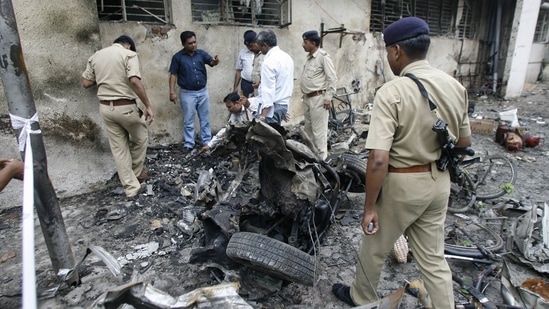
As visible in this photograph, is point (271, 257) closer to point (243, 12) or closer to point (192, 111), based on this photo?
point (192, 111)

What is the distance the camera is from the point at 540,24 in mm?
15016

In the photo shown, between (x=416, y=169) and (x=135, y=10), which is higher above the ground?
(x=135, y=10)

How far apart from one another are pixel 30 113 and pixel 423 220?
2788 mm

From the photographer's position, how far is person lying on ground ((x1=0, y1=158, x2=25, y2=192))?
196 cm

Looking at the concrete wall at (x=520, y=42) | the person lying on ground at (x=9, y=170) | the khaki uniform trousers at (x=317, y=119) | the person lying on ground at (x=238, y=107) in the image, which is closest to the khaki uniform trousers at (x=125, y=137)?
the person lying on ground at (x=238, y=107)

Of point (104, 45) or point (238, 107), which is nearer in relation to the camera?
point (238, 107)

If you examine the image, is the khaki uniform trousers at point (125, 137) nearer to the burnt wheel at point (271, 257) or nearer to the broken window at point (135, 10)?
the broken window at point (135, 10)

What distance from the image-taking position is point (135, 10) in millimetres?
5516

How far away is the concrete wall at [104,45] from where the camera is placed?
3.91 meters

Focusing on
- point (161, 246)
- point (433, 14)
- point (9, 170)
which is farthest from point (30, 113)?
point (433, 14)

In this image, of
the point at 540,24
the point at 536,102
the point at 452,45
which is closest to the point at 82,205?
the point at 452,45

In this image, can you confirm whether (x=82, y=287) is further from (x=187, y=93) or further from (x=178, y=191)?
(x=187, y=93)

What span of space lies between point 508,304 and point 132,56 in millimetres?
4724

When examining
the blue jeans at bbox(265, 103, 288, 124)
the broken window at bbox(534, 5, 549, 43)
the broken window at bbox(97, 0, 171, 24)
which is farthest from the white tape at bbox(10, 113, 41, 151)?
the broken window at bbox(534, 5, 549, 43)
